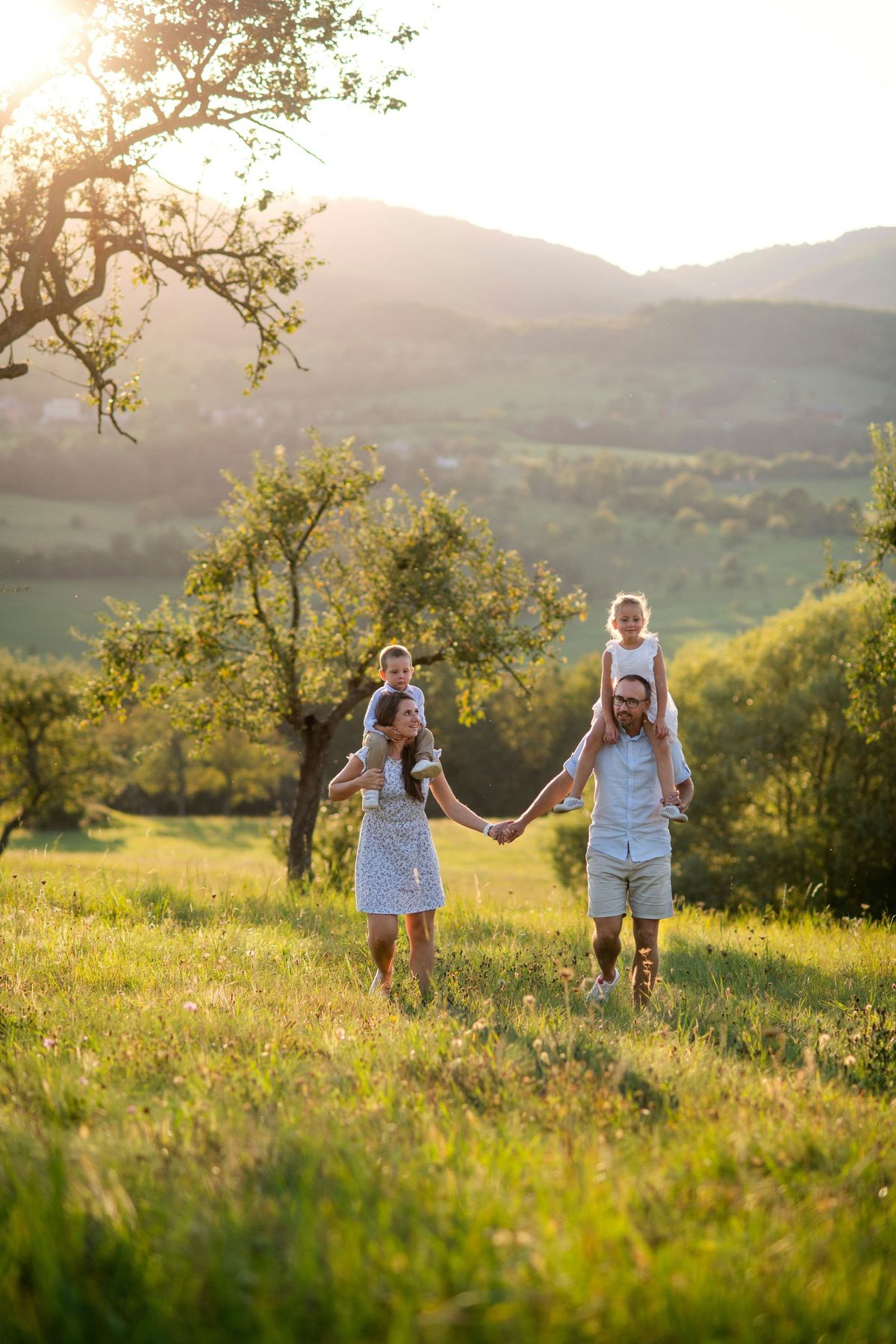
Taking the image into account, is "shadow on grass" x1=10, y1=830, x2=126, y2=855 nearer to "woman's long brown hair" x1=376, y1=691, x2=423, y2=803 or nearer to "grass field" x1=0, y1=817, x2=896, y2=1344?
"woman's long brown hair" x1=376, y1=691, x2=423, y2=803

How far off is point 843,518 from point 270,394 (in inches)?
3985

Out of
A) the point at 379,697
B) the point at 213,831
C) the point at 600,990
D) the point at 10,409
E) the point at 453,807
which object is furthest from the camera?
the point at 10,409

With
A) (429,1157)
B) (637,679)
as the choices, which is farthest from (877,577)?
(429,1157)

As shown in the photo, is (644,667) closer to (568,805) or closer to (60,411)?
(568,805)

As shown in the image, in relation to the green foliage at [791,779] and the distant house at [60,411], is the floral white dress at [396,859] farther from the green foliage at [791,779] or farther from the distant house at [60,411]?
the distant house at [60,411]

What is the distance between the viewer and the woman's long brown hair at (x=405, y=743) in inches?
272

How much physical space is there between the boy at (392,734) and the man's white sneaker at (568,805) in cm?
88

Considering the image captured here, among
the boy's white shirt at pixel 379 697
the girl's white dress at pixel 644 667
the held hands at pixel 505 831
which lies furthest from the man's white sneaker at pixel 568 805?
the boy's white shirt at pixel 379 697

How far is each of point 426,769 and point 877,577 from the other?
9.76m

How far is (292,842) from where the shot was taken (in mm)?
18922

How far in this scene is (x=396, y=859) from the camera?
6895mm

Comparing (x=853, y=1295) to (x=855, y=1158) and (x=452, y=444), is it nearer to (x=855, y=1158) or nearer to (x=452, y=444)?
(x=855, y=1158)

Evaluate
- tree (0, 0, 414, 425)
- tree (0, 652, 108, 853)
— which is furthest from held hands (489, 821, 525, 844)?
tree (0, 652, 108, 853)

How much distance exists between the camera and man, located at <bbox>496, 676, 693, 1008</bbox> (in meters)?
6.87
